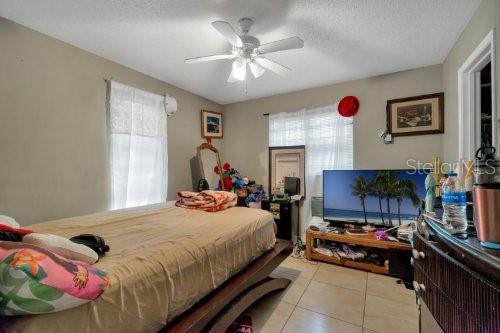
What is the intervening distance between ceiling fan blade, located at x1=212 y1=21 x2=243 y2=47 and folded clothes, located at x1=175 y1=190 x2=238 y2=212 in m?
1.40

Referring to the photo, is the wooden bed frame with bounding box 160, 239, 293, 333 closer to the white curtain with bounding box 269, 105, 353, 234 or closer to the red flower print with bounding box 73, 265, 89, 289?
the red flower print with bounding box 73, 265, 89, 289

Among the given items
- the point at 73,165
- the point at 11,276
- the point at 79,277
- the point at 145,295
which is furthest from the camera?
the point at 73,165

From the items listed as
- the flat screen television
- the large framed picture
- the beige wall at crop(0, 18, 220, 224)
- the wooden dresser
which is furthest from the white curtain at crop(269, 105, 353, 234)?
the beige wall at crop(0, 18, 220, 224)

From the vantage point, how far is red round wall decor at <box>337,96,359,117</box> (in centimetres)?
299

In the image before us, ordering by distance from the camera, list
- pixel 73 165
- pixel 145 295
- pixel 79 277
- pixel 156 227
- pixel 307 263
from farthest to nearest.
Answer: pixel 307 263 → pixel 73 165 → pixel 156 227 → pixel 145 295 → pixel 79 277

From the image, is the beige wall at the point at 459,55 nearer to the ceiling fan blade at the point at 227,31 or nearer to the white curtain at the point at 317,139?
the white curtain at the point at 317,139

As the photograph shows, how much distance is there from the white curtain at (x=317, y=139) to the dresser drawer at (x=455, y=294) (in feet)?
7.02

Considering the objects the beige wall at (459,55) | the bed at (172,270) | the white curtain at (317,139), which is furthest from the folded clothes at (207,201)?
the beige wall at (459,55)

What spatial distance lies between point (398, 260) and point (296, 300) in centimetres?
116

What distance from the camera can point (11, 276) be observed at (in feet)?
2.08

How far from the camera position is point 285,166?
11.5 ft

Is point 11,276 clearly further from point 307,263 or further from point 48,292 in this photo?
point 307,263

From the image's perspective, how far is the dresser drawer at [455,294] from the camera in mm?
595

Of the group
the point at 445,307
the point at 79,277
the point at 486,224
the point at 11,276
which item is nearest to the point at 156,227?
the point at 79,277
